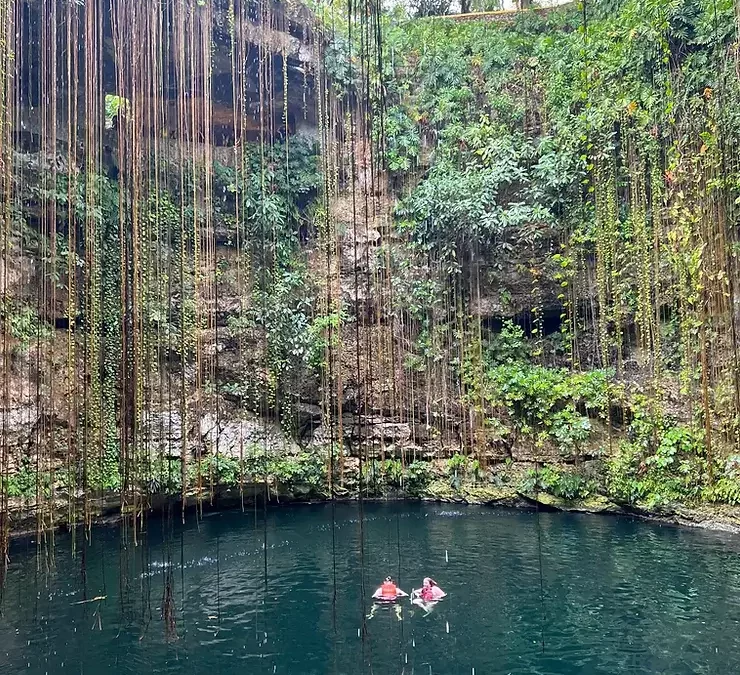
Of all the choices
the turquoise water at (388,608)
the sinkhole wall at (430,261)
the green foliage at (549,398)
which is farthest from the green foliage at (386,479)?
the green foliage at (549,398)

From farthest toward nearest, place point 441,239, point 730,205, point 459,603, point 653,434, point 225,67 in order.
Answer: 1. point 441,239
2. point 225,67
3. point 653,434
4. point 730,205
5. point 459,603

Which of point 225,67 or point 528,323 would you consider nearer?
point 225,67

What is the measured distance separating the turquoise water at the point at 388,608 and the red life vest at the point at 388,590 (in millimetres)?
158

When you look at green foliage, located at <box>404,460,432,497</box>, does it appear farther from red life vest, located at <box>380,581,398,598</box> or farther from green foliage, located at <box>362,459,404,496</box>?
red life vest, located at <box>380,581,398,598</box>

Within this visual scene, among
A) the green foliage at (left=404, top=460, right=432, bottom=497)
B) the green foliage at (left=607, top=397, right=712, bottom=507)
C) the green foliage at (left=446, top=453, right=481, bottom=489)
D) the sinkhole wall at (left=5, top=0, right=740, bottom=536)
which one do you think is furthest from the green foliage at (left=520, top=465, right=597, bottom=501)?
the green foliage at (left=404, top=460, right=432, bottom=497)

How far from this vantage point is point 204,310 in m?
9.31

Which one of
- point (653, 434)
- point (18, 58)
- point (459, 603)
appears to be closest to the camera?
point (459, 603)

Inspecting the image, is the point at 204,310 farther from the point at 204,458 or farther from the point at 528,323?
the point at 528,323

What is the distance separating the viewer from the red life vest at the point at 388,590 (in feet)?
18.0

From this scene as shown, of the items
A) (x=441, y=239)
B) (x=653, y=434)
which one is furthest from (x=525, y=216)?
(x=653, y=434)

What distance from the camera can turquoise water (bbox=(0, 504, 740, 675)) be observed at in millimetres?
4328

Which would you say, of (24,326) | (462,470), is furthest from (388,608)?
(24,326)

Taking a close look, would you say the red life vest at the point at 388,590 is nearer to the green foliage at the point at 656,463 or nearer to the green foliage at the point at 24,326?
the green foliage at the point at 656,463

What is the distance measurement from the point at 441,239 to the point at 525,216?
134cm
